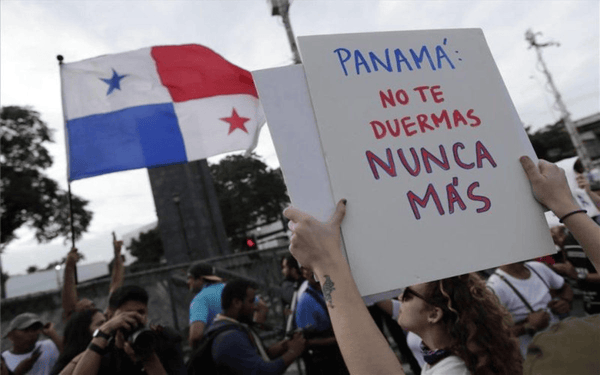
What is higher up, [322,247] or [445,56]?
[445,56]

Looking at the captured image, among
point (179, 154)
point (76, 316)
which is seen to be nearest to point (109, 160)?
point (179, 154)

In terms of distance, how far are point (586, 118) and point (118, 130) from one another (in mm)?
51274

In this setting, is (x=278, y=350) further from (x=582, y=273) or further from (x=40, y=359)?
(x=582, y=273)

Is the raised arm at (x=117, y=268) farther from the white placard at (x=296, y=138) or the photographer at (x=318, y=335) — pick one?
the white placard at (x=296, y=138)

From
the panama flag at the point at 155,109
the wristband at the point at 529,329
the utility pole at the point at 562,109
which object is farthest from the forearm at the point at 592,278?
the utility pole at the point at 562,109

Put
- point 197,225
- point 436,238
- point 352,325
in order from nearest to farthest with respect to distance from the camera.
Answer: point 352,325
point 436,238
point 197,225

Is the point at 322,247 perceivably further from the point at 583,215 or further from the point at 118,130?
the point at 118,130

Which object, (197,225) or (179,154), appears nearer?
(179,154)

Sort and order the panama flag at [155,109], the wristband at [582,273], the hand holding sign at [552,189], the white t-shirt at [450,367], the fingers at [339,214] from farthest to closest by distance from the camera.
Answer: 1. the panama flag at [155,109]
2. the wristband at [582,273]
3. the white t-shirt at [450,367]
4. the hand holding sign at [552,189]
5. the fingers at [339,214]

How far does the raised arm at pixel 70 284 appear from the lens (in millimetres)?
3392

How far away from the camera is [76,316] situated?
2.98 m

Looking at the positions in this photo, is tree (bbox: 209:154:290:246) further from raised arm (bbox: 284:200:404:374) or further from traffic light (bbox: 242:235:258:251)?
raised arm (bbox: 284:200:404:374)

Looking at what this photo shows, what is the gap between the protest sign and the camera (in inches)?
41.8

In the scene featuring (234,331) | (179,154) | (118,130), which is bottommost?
(234,331)
